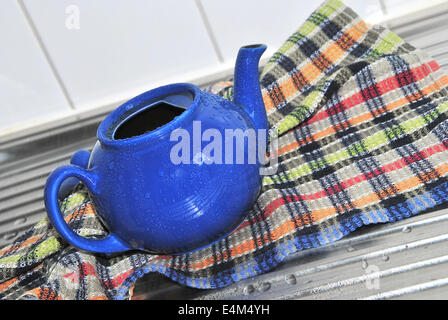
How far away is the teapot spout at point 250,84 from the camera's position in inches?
22.5

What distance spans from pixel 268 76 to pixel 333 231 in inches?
11.0

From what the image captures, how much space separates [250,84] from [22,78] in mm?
Answer: 667

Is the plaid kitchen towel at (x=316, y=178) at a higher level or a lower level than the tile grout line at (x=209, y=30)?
lower

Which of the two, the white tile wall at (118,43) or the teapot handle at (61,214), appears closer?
the teapot handle at (61,214)

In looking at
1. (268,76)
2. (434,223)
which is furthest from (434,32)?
(434,223)

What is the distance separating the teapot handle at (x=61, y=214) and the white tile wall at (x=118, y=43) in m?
0.58

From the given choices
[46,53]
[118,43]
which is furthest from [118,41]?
[46,53]

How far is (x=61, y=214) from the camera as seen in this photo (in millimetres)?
528

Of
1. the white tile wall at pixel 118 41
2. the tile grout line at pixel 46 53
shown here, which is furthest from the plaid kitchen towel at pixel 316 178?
the tile grout line at pixel 46 53

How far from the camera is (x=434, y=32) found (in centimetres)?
92

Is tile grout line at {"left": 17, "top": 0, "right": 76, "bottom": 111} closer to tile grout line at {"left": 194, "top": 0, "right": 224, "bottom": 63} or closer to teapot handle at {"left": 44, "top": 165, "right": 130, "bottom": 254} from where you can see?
tile grout line at {"left": 194, "top": 0, "right": 224, "bottom": 63}

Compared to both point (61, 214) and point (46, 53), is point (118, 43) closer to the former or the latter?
point (46, 53)

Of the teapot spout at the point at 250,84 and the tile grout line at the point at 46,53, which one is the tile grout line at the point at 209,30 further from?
the teapot spout at the point at 250,84

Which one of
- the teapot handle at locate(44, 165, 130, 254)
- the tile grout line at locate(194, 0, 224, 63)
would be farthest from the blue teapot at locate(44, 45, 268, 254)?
the tile grout line at locate(194, 0, 224, 63)
